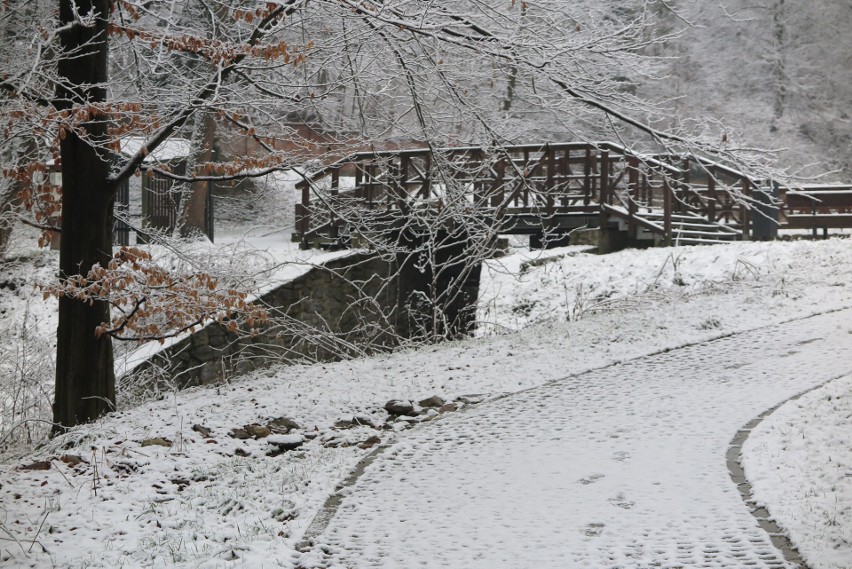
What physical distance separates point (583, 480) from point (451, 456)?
103cm

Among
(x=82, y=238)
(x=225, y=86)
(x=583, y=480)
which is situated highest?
(x=225, y=86)

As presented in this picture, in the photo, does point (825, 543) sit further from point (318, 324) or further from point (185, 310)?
point (318, 324)

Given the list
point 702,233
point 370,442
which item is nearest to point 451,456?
point 370,442

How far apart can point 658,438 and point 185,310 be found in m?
3.69

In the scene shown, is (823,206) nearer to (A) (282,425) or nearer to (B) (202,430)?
(A) (282,425)

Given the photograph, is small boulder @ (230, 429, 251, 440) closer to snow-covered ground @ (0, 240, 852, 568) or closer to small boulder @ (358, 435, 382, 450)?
snow-covered ground @ (0, 240, 852, 568)

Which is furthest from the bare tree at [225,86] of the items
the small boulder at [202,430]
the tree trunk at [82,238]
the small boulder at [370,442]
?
the small boulder at [370,442]

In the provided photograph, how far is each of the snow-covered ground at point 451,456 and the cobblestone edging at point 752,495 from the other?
0.06 m

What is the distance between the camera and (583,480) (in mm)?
5242

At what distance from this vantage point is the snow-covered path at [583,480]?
13.9 feet

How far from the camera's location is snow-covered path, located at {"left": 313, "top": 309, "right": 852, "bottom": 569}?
13.9ft

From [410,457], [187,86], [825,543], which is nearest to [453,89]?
[187,86]

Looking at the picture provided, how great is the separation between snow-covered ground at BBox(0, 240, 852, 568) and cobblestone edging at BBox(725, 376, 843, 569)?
61mm

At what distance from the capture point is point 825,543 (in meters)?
4.10
